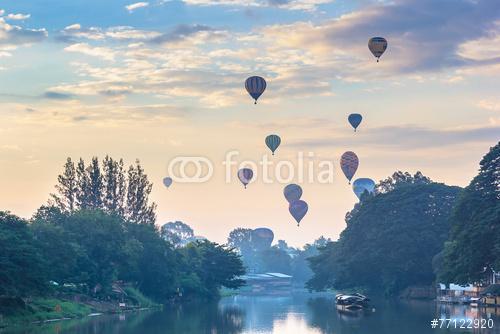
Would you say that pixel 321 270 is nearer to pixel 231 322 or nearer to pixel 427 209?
pixel 427 209

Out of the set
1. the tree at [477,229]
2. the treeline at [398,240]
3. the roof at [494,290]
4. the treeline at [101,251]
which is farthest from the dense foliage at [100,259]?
the roof at [494,290]


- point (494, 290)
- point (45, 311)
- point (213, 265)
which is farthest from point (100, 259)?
point (213, 265)

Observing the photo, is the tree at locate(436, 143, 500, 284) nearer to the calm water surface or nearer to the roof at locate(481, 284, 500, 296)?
the roof at locate(481, 284, 500, 296)

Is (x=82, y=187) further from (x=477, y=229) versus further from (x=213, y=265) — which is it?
(x=477, y=229)

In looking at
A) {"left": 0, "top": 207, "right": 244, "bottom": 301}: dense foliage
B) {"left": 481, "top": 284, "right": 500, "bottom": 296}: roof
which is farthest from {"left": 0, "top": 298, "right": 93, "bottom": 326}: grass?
{"left": 481, "top": 284, "right": 500, "bottom": 296}: roof

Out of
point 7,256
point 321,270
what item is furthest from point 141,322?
point 321,270
